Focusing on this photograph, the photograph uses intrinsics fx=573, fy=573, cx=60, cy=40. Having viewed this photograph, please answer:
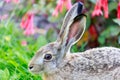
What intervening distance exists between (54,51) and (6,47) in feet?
4.54

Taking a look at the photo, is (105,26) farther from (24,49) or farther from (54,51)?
(54,51)

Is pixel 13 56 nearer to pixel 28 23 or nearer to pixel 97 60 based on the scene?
pixel 97 60

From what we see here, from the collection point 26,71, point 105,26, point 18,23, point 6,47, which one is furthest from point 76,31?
point 18,23

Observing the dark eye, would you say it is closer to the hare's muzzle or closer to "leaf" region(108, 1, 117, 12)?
the hare's muzzle

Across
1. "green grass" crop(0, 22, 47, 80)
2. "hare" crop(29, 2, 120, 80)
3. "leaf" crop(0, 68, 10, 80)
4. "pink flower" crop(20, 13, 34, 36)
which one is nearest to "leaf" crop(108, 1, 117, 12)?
"green grass" crop(0, 22, 47, 80)

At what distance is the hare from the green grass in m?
0.38

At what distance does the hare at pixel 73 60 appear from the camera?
6.18m

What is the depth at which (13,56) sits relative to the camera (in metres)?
7.09

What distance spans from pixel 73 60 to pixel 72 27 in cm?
37

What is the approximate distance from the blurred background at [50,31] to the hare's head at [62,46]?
50cm

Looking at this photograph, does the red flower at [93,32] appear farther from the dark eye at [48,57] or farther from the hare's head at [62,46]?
the dark eye at [48,57]

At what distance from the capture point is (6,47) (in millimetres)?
7512

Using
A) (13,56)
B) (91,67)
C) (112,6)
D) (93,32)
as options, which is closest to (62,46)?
(91,67)

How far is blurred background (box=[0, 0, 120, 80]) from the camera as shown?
7.09 meters
